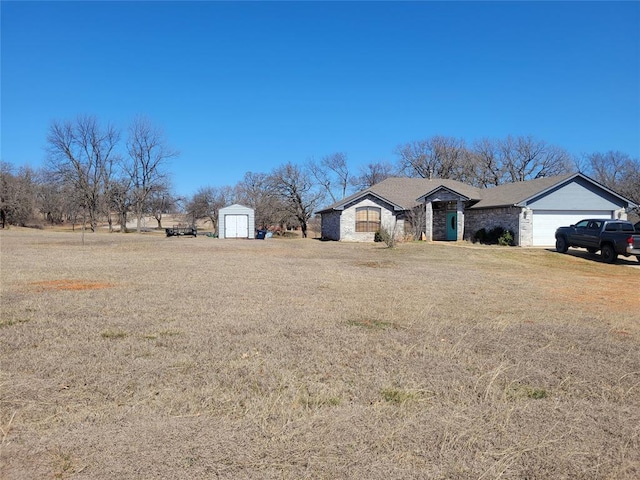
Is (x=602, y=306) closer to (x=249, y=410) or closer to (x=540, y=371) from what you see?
(x=540, y=371)

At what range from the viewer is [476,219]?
2920 cm

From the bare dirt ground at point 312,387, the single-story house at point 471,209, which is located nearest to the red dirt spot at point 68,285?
the bare dirt ground at point 312,387

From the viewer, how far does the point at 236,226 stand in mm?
37875

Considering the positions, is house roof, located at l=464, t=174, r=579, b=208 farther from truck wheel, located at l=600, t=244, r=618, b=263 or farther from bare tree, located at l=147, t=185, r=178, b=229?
bare tree, located at l=147, t=185, r=178, b=229

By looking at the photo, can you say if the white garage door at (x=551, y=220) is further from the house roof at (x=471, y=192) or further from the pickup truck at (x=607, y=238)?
the pickup truck at (x=607, y=238)

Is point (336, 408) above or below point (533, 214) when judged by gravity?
below

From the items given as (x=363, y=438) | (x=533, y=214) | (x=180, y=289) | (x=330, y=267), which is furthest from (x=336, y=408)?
(x=533, y=214)

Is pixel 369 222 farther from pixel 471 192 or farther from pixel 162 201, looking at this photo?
pixel 162 201

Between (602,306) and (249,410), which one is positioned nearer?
(249,410)

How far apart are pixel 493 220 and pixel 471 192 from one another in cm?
572

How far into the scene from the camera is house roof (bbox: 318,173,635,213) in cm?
2503

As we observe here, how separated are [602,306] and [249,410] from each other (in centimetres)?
803

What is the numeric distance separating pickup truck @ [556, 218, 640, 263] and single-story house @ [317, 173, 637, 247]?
4.44 metres

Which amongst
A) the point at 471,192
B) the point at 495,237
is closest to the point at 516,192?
the point at 495,237
